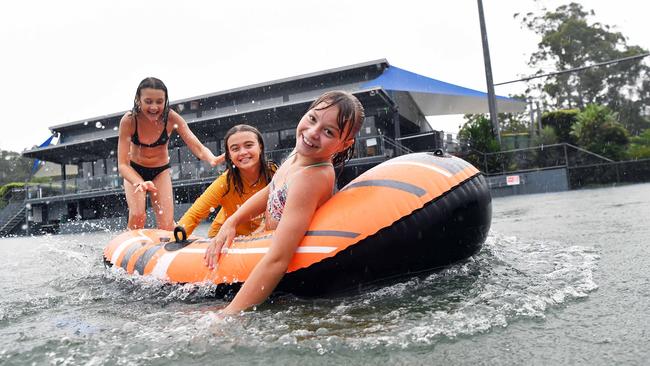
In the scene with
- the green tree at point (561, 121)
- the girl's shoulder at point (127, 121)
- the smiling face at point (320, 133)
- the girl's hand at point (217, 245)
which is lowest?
the girl's hand at point (217, 245)

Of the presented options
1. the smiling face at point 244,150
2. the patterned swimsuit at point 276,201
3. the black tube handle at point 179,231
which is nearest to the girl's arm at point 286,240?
the patterned swimsuit at point 276,201

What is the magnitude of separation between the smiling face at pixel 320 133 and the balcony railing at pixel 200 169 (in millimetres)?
10855

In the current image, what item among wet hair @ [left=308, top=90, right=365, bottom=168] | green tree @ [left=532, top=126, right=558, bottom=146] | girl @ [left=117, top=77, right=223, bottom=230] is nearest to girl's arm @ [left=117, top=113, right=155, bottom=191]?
girl @ [left=117, top=77, right=223, bottom=230]

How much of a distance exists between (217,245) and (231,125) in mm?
16796

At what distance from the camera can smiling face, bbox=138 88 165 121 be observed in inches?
160

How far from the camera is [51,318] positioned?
231 centimetres

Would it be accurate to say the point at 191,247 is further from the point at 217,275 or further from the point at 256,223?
the point at 256,223

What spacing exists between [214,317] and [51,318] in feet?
2.88

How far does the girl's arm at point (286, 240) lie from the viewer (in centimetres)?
223

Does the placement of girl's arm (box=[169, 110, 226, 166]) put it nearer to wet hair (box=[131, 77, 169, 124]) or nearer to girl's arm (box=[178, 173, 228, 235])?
wet hair (box=[131, 77, 169, 124])

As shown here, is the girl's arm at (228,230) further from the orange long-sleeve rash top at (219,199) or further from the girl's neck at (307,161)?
the orange long-sleeve rash top at (219,199)

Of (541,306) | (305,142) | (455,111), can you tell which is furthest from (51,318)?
(455,111)

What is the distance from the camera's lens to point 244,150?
3.44m

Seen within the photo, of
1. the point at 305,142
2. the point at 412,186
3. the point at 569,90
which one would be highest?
the point at 569,90
